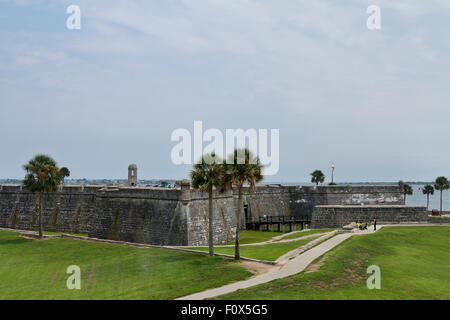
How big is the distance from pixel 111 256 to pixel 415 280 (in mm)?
19203

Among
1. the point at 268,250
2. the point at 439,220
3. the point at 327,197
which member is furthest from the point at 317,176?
the point at 268,250

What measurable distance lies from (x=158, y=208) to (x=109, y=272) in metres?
14.6

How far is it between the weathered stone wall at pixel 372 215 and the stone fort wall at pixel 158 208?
388 inches

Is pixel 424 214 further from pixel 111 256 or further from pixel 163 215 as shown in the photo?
pixel 111 256

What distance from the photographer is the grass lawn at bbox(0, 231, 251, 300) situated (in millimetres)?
23484

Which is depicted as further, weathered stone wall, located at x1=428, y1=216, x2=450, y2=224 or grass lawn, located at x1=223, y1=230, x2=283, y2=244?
weathered stone wall, located at x1=428, y1=216, x2=450, y2=224

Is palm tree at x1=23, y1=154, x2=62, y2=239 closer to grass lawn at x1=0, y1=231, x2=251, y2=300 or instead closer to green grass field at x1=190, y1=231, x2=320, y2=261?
grass lawn at x1=0, y1=231, x2=251, y2=300

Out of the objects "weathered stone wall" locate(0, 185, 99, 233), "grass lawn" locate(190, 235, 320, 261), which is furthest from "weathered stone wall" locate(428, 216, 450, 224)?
Answer: "weathered stone wall" locate(0, 185, 99, 233)

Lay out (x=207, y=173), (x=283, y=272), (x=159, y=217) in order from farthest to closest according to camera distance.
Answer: (x=159, y=217) < (x=207, y=173) < (x=283, y=272)

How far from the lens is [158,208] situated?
42.8 metres

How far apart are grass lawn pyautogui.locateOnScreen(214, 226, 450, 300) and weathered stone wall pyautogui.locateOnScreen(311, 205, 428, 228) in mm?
9481

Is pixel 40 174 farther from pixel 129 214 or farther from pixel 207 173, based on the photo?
pixel 207 173

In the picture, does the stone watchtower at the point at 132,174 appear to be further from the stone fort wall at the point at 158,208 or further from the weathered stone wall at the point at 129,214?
the stone fort wall at the point at 158,208

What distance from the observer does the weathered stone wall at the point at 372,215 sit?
4884 centimetres
